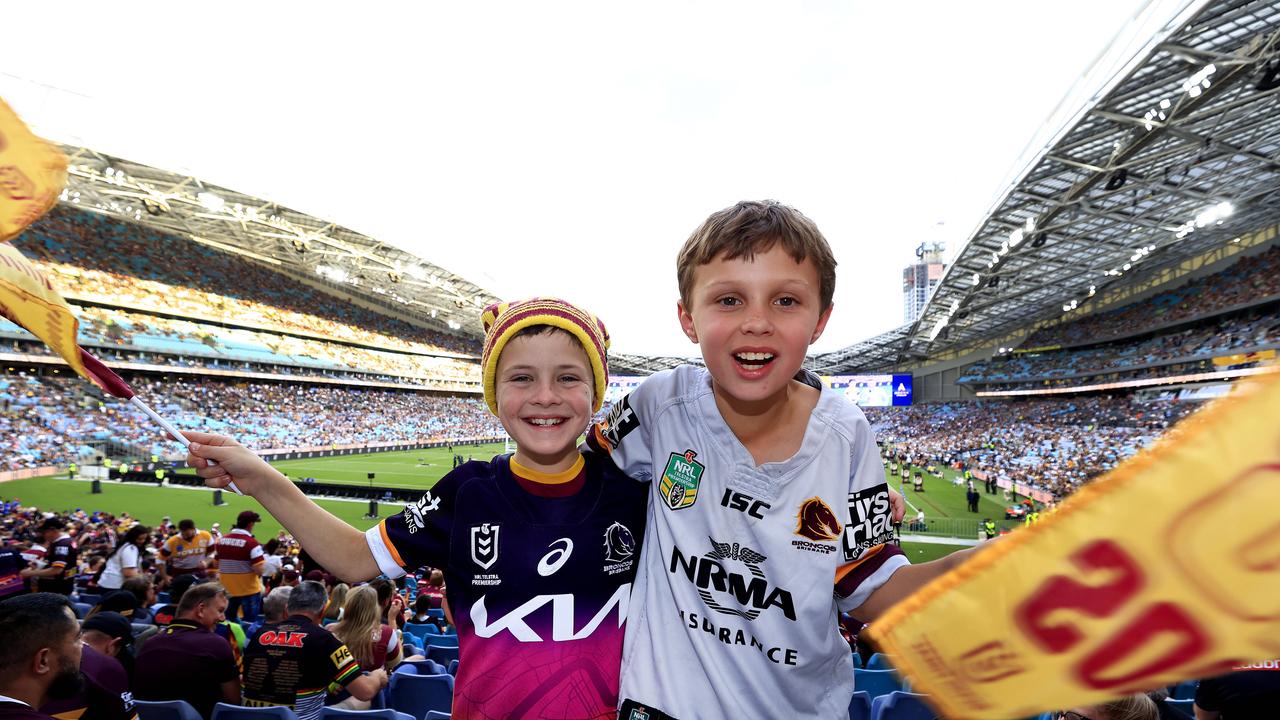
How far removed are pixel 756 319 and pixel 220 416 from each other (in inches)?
1802

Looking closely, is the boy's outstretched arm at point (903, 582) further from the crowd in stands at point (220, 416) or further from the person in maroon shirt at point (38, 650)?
the crowd in stands at point (220, 416)

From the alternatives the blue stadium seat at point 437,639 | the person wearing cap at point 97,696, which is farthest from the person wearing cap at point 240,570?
the person wearing cap at point 97,696

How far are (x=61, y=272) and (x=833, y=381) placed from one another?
4862cm

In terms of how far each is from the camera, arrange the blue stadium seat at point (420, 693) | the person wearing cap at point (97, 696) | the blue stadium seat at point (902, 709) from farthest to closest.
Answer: the blue stadium seat at point (420, 693), the blue stadium seat at point (902, 709), the person wearing cap at point (97, 696)

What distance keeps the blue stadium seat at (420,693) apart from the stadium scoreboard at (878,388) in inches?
1355

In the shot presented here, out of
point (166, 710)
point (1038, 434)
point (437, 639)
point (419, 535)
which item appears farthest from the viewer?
point (1038, 434)

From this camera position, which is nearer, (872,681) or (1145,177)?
(872,681)

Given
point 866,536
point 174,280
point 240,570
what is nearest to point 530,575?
point 866,536

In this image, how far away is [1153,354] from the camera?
126 ft

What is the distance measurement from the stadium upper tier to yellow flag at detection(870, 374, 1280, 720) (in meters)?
33.6

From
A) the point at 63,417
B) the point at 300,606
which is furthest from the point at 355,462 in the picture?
the point at 300,606

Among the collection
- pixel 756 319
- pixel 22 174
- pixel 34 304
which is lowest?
pixel 756 319

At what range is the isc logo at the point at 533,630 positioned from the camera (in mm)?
1697

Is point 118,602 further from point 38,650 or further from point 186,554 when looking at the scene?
point 186,554
